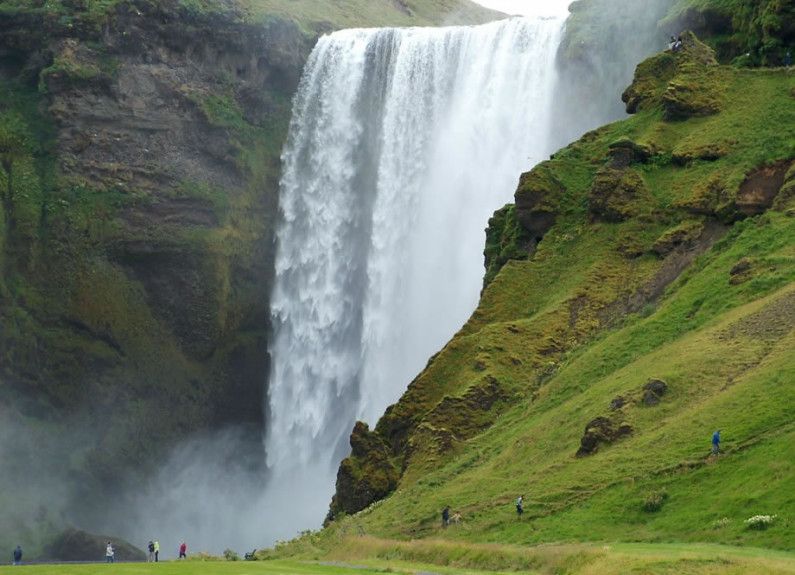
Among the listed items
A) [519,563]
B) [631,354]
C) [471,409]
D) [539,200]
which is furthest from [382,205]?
[519,563]

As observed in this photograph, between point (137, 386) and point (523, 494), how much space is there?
52101mm

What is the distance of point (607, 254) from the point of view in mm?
57688

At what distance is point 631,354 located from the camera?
49.4 metres

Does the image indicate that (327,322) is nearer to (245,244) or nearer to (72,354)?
(245,244)

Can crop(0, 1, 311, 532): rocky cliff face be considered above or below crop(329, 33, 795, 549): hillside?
above

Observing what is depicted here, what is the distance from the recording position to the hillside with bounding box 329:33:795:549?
37.7 metres

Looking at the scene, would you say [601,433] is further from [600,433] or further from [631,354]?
[631,354]

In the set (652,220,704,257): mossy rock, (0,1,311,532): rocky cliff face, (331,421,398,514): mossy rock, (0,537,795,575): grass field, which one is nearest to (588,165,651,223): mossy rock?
(652,220,704,257): mossy rock

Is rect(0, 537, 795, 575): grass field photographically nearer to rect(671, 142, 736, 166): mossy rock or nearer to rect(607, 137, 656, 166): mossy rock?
rect(607, 137, 656, 166): mossy rock

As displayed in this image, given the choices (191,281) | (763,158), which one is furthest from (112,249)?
(763,158)

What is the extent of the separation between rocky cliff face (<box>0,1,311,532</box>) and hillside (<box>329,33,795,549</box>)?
103 ft

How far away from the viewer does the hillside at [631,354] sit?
37688 mm

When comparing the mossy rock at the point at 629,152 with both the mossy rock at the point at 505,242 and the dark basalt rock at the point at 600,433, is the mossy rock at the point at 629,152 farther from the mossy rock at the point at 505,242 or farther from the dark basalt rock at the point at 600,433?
the dark basalt rock at the point at 600,433

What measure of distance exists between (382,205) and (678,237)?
37.2m
